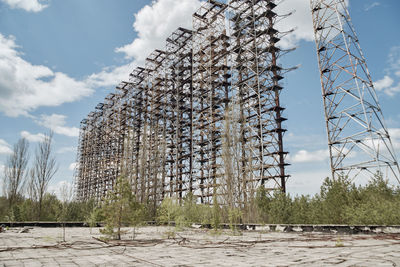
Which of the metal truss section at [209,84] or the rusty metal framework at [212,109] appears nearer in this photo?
the rusty metal framework at [212,109]

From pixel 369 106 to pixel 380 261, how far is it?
14.1 m

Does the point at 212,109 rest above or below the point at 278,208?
above

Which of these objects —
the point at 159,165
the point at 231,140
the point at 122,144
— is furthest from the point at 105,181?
the point at 231,140

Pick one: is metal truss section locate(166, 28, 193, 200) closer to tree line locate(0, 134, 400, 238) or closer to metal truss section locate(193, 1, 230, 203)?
metal truss section locate(193, 1, 230, 203)

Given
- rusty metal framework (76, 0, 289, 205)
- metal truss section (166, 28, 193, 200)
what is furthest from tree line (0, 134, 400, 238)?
metal truss section (166, 28, 193, 200)

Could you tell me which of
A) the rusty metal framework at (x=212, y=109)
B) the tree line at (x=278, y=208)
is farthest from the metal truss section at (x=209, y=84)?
the tree line at (x=278, y=208)

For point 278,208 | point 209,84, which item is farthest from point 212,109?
point 278,208

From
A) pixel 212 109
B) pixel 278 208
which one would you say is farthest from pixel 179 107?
pixel 278 208

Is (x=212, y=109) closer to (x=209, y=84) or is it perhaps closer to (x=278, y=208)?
(x=209, y=84)

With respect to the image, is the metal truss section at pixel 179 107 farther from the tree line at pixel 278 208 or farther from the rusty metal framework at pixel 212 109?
the tree line at pixel 278 208

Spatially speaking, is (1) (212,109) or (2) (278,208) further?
(1) (212,109)

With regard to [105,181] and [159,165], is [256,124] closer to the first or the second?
[159,165]

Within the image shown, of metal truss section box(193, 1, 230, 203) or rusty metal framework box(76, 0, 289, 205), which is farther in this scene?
metal truss section box(193, 1, 230, 203)

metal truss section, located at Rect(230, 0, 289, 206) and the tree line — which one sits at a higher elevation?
metal truss section, located at Rect(230, 0, 289, 206)
